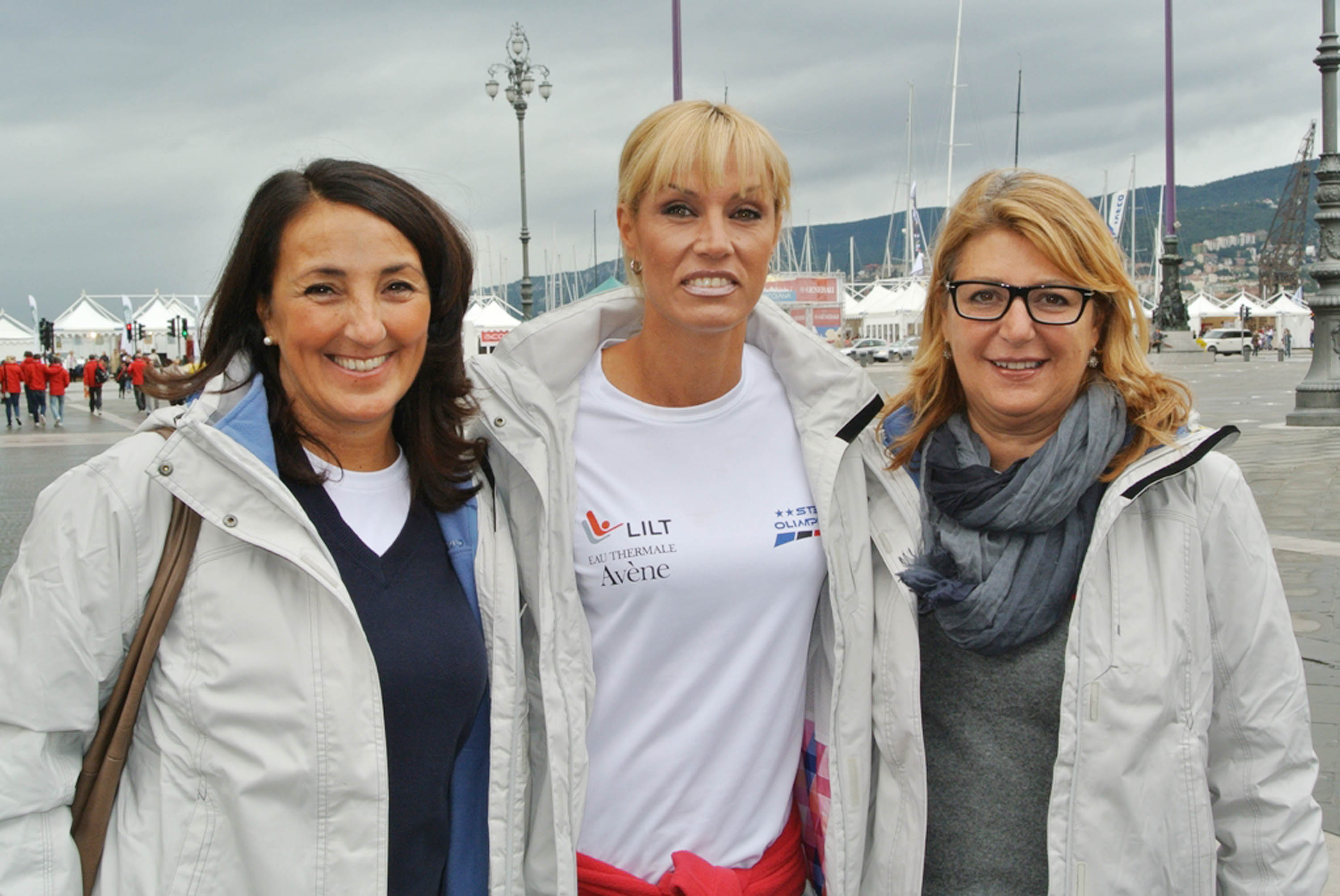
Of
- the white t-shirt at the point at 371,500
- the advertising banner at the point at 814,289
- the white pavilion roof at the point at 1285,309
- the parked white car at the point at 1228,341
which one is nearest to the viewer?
the white t-shirt at the point at 371,500

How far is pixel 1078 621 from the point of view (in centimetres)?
207

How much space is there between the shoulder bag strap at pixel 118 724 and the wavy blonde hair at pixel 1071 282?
1.45 meters

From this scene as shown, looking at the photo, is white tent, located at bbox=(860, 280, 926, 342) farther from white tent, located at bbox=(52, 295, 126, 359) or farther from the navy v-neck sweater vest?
the navy v-neck sweater vest

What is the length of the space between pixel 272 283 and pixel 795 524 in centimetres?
117

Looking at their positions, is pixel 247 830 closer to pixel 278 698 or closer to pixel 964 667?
pixel 278 698

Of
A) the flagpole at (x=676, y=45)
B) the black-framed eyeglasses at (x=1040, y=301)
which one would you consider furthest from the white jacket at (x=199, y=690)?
the flagpole at (x=676, y=45)

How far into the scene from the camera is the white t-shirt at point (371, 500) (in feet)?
6.94

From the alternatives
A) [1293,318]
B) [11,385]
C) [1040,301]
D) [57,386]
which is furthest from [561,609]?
[1293,318]

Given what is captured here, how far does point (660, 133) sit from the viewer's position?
2350 millimetres

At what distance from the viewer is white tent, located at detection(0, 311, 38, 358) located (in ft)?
191

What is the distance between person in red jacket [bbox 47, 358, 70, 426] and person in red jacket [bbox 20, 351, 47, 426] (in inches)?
7.2

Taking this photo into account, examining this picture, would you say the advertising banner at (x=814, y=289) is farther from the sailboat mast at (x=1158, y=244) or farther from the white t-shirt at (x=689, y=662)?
the white t-shirt at (x=689, y=662)

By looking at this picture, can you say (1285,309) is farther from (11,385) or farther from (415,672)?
(415,672)

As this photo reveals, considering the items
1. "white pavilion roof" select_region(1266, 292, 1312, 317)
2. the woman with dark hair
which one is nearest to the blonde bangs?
the woman with dark hair
